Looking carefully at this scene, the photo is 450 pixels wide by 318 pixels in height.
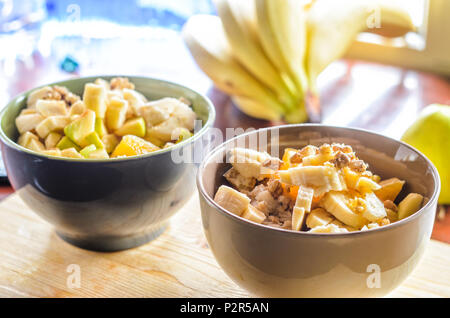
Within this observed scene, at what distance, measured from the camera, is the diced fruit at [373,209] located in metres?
0.59

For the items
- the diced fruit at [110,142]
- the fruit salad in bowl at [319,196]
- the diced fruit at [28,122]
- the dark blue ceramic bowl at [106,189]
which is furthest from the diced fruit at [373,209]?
the diced fruit at [28,122]

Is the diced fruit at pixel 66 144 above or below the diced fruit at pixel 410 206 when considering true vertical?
above

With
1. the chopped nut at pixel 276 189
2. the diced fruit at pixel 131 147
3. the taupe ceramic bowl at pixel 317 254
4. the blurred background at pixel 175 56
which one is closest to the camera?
the taupe ceramic bowl at pixel 317 254

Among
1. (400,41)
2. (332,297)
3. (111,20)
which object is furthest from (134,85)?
(111,20)

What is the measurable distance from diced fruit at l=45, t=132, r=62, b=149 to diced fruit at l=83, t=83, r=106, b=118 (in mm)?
61

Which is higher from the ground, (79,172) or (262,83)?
(79,172)

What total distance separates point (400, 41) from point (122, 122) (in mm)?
983

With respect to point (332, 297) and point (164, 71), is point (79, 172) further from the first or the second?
point (164, 71)

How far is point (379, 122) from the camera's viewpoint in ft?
3.89

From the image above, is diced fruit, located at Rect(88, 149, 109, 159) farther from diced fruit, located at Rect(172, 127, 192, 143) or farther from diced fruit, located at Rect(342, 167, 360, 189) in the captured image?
diced fruit, located at Rect(342, 167, 360, 189)

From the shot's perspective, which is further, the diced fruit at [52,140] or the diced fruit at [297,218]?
the diced fruit at [52,140]

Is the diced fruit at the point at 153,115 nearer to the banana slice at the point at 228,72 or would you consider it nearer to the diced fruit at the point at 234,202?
the diced fruit at the point at 234,202

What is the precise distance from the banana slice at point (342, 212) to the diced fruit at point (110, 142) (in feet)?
1.09
